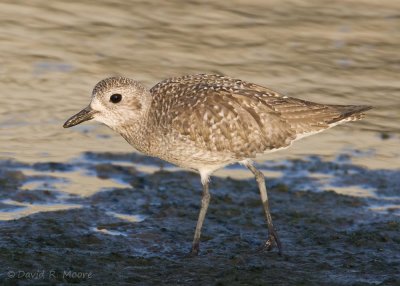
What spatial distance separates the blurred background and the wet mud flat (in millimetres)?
710

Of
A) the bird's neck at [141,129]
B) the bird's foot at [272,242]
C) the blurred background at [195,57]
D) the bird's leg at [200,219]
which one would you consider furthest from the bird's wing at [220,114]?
→ the blurred background at [195,57]

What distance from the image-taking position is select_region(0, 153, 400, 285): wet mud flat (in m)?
10.3

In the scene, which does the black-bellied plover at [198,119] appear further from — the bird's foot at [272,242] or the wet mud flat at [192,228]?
the wet mud flat at [192,228]

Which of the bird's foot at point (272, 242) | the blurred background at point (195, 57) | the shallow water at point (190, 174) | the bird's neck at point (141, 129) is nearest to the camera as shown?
the shallow water at point (190, 174)

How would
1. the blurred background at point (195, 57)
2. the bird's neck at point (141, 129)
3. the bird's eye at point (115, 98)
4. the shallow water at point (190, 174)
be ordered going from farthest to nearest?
1. the blurred background at point (195, 57)
2. the bird's neck at point (141, 129)
3. the bird's eye at point (115, 98)
4. the shallow water at point (190, 174)

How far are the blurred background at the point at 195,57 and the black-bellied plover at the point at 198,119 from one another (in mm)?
2642

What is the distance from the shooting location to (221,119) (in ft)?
37.7

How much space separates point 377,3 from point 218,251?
35.9 ft

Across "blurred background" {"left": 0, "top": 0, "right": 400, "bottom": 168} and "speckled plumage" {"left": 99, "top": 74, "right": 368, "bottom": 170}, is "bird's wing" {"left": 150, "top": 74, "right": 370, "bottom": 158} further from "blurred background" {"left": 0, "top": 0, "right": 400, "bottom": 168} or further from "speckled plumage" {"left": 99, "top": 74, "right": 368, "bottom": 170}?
"blurred background" {"left": 0, "top": 0, "right": 400, "bottom": 168}

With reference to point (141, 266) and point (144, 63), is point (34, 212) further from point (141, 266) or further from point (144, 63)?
point (144, 63)

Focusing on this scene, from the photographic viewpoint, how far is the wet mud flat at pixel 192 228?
1028 centimetres
